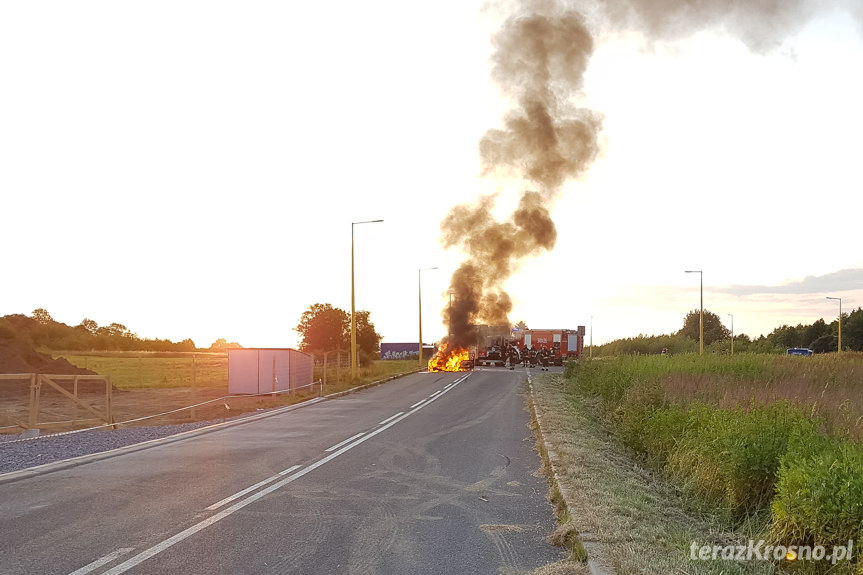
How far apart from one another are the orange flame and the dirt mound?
2304 centimetres

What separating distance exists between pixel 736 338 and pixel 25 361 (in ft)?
216

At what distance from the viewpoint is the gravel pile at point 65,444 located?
1228cm

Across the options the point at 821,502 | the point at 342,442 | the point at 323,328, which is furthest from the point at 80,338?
the point at 821,502

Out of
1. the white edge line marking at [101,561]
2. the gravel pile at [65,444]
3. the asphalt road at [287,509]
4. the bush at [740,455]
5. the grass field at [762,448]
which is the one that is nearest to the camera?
the white edge line marking at [101,561]

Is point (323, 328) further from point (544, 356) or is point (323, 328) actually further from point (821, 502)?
point (821, 502)

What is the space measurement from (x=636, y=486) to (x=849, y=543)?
3.80 m

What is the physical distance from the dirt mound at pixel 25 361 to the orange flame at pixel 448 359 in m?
23.0

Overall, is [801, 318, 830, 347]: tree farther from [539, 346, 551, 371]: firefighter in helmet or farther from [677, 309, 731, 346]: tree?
[539, 346, 551, 371]: firefighter in helmet

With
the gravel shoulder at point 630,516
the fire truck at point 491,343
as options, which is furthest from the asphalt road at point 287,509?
the fire truck at point 491,343

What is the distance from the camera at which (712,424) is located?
10.6 meters

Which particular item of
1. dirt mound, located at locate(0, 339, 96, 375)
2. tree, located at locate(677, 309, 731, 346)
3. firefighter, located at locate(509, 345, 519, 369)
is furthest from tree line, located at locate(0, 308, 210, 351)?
tree, located at locate(677, 309, 731, 346)

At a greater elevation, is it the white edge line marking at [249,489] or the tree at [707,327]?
the tree at [707,327]

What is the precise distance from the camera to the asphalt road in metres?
6.16

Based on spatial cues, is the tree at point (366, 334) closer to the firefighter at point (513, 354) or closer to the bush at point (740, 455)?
the firefighter at point (513, 354)
